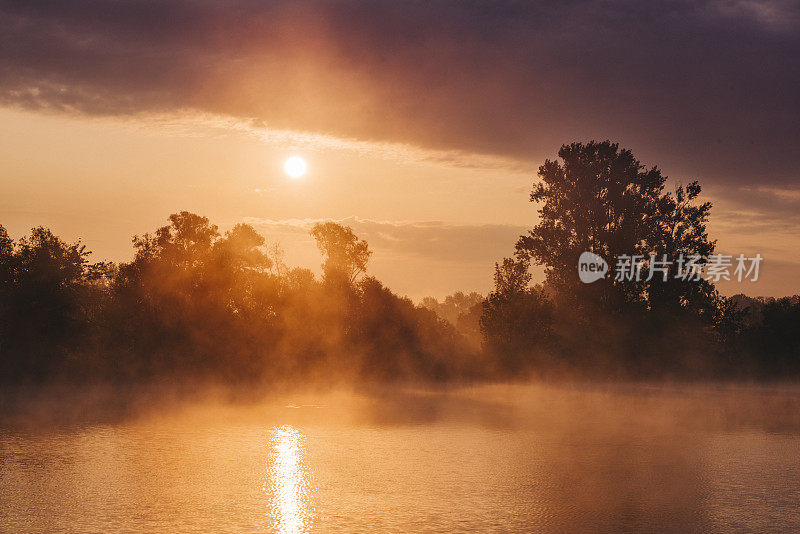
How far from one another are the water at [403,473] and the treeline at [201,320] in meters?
31.7

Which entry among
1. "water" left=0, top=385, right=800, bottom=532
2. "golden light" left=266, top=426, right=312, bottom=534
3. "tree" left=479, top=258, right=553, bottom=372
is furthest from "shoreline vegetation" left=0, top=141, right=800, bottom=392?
"golden light" left=266, top=426, right=312, bottom=534

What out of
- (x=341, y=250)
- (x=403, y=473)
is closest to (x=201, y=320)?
(x=341, y=250)

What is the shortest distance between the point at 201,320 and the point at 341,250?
24213mm

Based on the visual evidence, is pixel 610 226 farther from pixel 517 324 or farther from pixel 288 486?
pixel 288 486

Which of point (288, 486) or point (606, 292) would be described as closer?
point (288, 486)

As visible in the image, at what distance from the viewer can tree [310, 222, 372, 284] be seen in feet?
327

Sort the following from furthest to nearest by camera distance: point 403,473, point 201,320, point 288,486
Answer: point 201,320, point 403,473, point 288,486

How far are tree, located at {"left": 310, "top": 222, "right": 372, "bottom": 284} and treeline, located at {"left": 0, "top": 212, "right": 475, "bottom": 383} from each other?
115 cm

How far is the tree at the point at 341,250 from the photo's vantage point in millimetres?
99688

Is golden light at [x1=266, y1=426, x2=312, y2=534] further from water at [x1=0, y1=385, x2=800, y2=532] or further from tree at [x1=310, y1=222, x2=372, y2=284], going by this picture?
tree at [x1=310, y1=222, x2=372, y2=284]

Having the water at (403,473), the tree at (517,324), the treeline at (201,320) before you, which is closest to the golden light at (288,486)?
the water at (403,473)

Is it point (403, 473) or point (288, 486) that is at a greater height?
point (403, 473)

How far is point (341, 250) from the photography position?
10012cm

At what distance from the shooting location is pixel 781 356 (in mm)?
89938
